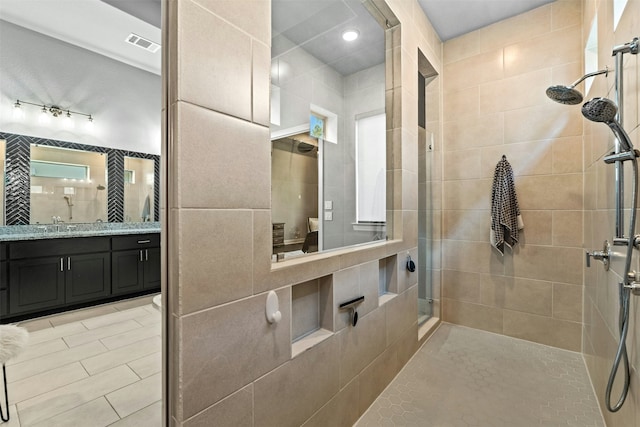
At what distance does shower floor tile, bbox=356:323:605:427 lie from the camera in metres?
1.58

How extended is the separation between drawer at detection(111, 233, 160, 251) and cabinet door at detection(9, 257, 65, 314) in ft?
1.72

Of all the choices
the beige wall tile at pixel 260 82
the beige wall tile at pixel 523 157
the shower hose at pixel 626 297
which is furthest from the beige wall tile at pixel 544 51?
the beige wall tile at pixel 260 82

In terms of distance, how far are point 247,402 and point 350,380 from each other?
70cm

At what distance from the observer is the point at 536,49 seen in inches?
94.5

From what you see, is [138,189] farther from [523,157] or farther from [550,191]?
[550,191]

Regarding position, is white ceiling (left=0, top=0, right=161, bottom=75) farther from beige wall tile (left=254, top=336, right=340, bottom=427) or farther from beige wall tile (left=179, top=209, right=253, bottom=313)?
beige wall tile (left=254, top=336, right=340, bottom=427)

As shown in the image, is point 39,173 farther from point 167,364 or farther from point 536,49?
point 536,49

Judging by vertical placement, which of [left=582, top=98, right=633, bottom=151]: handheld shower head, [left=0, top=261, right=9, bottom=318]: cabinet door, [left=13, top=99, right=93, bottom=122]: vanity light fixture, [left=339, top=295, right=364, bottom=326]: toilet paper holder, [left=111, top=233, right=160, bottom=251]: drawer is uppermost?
[left=13, top=99, right=93, bottom=122]: vanity light fixture

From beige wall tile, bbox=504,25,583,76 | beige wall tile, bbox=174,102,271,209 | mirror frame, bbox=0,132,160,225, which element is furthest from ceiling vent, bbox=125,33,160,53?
beige wall tile, bbox=504,25,583,76

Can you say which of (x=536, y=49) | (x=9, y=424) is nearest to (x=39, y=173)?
(x=9, y=424)

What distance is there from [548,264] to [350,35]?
7.81 ft

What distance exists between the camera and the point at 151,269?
381 cm

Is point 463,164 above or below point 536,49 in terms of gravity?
below

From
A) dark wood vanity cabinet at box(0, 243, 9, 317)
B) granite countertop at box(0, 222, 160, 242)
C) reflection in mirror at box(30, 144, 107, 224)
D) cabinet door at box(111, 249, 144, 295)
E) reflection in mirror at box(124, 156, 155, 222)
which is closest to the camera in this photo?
dark wood vanity cabinet at box(0, 243, 9, 317)
